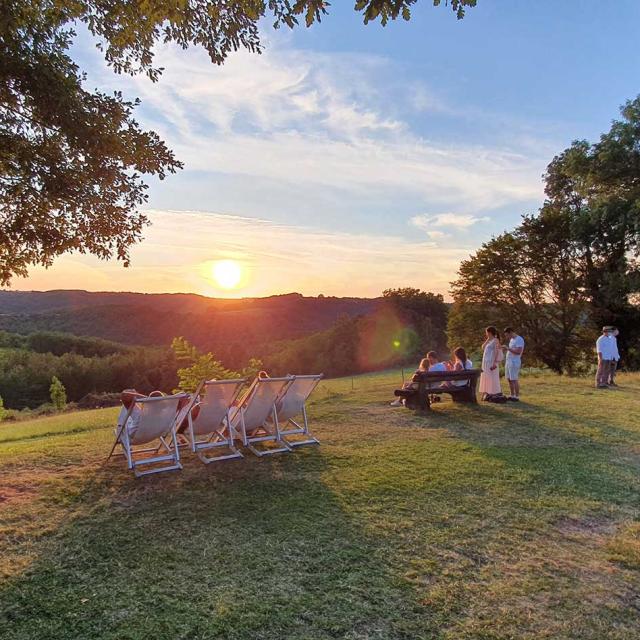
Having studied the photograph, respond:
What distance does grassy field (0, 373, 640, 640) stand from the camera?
2.78 metres

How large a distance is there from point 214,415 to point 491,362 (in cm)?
634

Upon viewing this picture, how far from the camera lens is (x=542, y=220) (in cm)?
2531

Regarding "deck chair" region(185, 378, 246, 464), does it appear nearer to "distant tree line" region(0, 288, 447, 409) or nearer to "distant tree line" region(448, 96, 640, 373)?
"distant tree line" region(448, 96, 640, 373)

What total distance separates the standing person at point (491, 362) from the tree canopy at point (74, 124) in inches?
274

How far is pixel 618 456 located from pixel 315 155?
421 inches

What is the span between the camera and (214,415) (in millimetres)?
5852

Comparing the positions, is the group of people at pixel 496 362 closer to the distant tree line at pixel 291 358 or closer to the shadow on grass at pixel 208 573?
the shadow on grass at pixel 208 573

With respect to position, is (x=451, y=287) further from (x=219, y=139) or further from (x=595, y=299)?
(x=219, y=139)

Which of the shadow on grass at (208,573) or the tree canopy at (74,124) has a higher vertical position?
the tree canopy at (74,124)

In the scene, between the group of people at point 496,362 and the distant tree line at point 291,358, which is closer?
the group of people at point 496,362

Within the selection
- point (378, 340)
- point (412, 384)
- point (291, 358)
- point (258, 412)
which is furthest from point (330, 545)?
point (291, 358)

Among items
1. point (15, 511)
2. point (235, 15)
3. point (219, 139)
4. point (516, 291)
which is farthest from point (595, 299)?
point (15, 511)

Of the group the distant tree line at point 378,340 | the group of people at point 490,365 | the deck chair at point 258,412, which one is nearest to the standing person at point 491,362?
the group of people at point 490,365

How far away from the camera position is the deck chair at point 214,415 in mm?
5645
